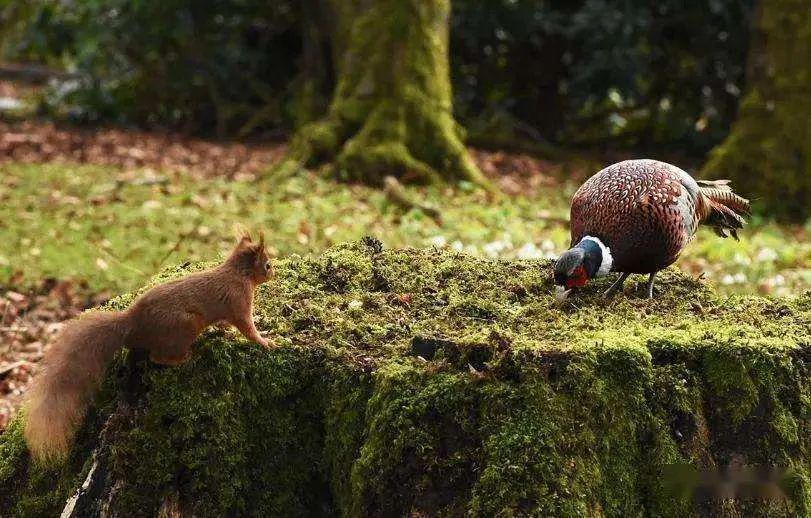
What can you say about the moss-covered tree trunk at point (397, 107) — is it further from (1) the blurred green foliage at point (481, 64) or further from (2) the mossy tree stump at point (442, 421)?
(2) the mossy tree stump at point (442, 421)

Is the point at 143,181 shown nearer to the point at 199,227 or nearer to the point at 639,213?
the point at 199,227

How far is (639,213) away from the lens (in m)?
4.15

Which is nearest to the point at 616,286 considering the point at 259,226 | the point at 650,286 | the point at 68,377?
the point at 650,286

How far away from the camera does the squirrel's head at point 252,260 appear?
3277 millimetres

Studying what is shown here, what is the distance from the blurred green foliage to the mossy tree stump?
1030cm

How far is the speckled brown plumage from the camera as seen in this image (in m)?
4.12

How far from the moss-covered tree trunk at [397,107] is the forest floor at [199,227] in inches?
13.1

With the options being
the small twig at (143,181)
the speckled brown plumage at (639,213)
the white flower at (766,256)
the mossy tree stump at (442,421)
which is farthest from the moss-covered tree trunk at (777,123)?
the mossy tree stump at (442,421)

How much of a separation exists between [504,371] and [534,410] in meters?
0.15

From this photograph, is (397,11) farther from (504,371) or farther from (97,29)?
(504,371)

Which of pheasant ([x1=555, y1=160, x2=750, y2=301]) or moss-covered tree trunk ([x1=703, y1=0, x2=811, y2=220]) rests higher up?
pheasant ([x1=555, y1=160, x2=750, y2=301])

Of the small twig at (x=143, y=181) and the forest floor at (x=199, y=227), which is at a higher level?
the forest floor at (x=199, y=227)

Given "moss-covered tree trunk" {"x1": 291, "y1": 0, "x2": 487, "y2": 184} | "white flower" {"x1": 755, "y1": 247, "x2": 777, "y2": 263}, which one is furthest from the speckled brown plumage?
"moss-covered tree trunk" {"x1": 291, "y1": 0, "x2": 487, "y2": 184}

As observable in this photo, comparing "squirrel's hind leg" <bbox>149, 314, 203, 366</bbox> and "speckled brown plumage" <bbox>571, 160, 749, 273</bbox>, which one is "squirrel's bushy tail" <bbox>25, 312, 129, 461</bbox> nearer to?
"squirrel's hind leg" <bbox>149, 314, 203, 366</bbox>
